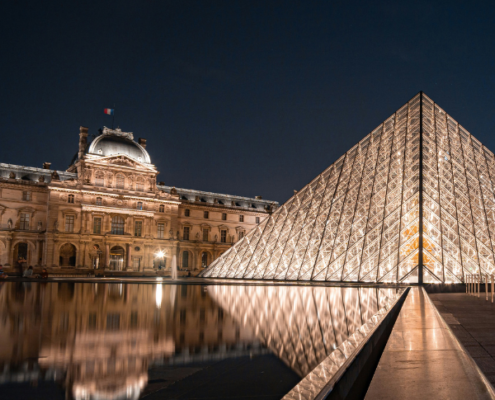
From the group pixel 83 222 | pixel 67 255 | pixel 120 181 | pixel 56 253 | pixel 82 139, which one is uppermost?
pixel 82 139

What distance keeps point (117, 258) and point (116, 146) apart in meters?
12.4

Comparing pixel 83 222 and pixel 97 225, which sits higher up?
pixel 83 222

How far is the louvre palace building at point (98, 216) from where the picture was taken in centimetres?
4581

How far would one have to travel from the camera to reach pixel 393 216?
20.7m

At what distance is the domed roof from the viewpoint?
50.1m

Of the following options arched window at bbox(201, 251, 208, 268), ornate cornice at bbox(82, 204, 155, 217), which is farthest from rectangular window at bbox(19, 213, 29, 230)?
arched window at bbox(201, 251, 208, 268)

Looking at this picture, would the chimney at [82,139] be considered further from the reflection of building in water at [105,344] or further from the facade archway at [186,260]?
the reflection of building in water at [105,344]

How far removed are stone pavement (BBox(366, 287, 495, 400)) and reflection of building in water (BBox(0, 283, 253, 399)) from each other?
176 cm

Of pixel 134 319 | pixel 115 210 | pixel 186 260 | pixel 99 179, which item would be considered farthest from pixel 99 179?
pixel 134 319

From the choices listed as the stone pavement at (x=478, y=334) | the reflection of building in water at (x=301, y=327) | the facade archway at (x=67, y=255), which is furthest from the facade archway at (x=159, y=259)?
the stone pavement at (x=478, y=334)

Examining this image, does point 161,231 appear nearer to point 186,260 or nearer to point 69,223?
point 186,260

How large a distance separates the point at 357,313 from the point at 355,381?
523 centimetres

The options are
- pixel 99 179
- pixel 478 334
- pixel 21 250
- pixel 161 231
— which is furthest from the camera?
pixel 161 231

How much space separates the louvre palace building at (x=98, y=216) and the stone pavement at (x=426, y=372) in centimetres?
3965
